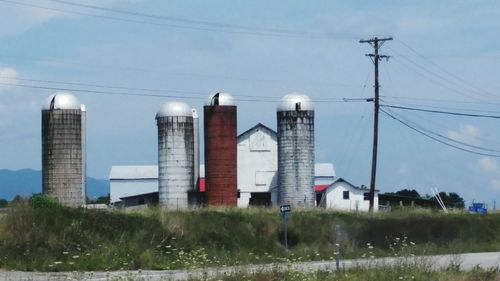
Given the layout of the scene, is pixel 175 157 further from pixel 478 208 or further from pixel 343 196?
pixel 478 208

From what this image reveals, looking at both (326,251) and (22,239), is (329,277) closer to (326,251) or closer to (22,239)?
(22,239)

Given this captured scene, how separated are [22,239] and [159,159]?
79.4 ft

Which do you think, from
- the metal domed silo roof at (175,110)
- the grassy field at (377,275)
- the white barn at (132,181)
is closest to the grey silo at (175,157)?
the metal domed silo roof at (175,110)

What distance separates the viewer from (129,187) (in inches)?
3506

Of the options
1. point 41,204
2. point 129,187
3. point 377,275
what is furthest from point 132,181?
point 377,275

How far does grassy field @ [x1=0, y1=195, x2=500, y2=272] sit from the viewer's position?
1378 inches

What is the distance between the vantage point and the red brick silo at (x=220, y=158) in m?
60.8

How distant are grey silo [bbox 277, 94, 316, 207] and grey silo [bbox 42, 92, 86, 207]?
13.5 m

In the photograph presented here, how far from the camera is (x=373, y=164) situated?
6175cm

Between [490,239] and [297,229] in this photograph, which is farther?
[490,239]

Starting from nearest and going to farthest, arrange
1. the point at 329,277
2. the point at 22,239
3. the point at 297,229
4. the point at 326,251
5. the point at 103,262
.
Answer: the point at 329,277
the point at 103,262
the point at 22,239
the point at 326,251
the point at 297,229

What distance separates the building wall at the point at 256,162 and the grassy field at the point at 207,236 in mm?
13411

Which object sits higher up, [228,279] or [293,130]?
[293,130]

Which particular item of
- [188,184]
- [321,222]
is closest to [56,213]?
[321,222]
